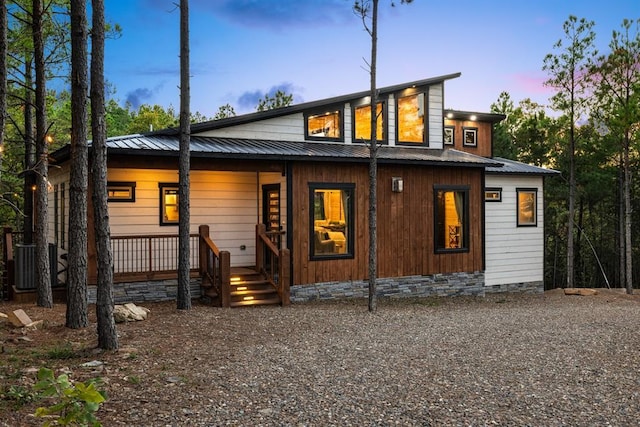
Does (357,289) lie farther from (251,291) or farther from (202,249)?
(202,249)

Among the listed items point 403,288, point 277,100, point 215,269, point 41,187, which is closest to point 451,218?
point 403,288

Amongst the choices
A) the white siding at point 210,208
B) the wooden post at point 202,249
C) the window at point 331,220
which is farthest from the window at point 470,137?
the wooden post at point 202,249

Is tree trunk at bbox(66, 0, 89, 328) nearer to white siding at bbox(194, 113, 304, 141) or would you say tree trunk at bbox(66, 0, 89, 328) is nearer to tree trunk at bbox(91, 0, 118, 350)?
tree trunk at bbox(91, 0, 118, 350)

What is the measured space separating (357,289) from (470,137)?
7.92 meters

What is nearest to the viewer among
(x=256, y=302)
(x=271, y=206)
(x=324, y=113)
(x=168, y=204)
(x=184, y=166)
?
(x=184, y=166)

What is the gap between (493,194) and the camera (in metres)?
14.7

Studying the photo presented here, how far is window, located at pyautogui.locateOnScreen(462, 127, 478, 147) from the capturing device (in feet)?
56.0

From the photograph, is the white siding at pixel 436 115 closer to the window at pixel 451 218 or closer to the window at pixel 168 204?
the window at pixel 451 218

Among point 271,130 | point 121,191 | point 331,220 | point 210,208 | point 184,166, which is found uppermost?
point 271,130

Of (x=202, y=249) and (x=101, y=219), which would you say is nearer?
(x=101, y=219)

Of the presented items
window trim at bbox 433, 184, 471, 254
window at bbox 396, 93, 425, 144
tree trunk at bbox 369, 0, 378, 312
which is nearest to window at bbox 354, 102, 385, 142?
window at bbox 396, 93, 425, 144

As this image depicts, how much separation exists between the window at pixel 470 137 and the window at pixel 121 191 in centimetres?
1042

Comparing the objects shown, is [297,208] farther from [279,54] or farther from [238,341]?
[279,54]

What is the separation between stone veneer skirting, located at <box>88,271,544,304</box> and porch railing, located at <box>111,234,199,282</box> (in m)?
0.24
